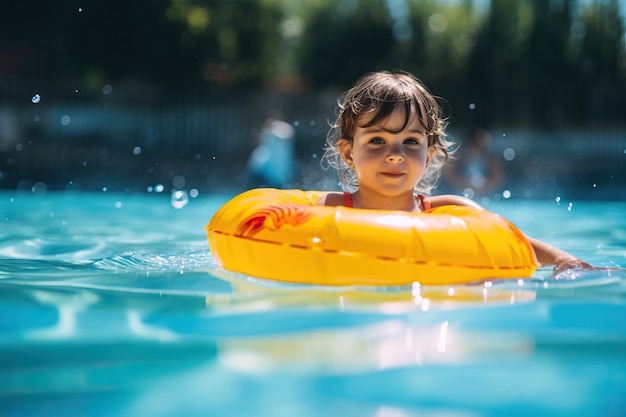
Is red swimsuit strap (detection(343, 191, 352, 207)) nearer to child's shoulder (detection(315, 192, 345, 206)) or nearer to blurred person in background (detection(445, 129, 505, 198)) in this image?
child's shoulder (detection(315, 192, 345, 206))

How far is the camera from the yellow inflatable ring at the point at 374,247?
2.90m

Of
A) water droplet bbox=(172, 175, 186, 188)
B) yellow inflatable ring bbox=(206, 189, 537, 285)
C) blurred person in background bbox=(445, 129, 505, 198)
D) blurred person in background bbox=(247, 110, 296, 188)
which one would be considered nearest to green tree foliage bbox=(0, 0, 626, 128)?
water droplet bbox=(172, 175, 186, 188)

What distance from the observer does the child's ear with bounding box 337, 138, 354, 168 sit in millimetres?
3746

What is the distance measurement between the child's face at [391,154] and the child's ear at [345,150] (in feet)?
0.62

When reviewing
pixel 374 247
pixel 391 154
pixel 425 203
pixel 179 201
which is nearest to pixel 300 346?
pixel 374 247

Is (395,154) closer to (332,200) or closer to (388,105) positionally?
(388,105)

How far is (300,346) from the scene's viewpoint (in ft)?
7.32

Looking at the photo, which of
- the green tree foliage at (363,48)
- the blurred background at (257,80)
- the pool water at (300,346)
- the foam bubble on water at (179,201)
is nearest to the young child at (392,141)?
the pool water at (300,346)

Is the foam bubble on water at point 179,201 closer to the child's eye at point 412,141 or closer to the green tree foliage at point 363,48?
the child's eye at point 412,141

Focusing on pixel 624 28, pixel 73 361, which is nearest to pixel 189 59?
pixel 624 28

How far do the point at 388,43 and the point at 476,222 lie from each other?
13.4m

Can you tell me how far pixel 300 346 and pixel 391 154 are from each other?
4.51 ft

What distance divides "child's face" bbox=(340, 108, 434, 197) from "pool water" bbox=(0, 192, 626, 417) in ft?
2.24

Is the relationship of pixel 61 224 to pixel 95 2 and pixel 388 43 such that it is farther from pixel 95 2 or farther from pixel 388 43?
pixel 388 43
